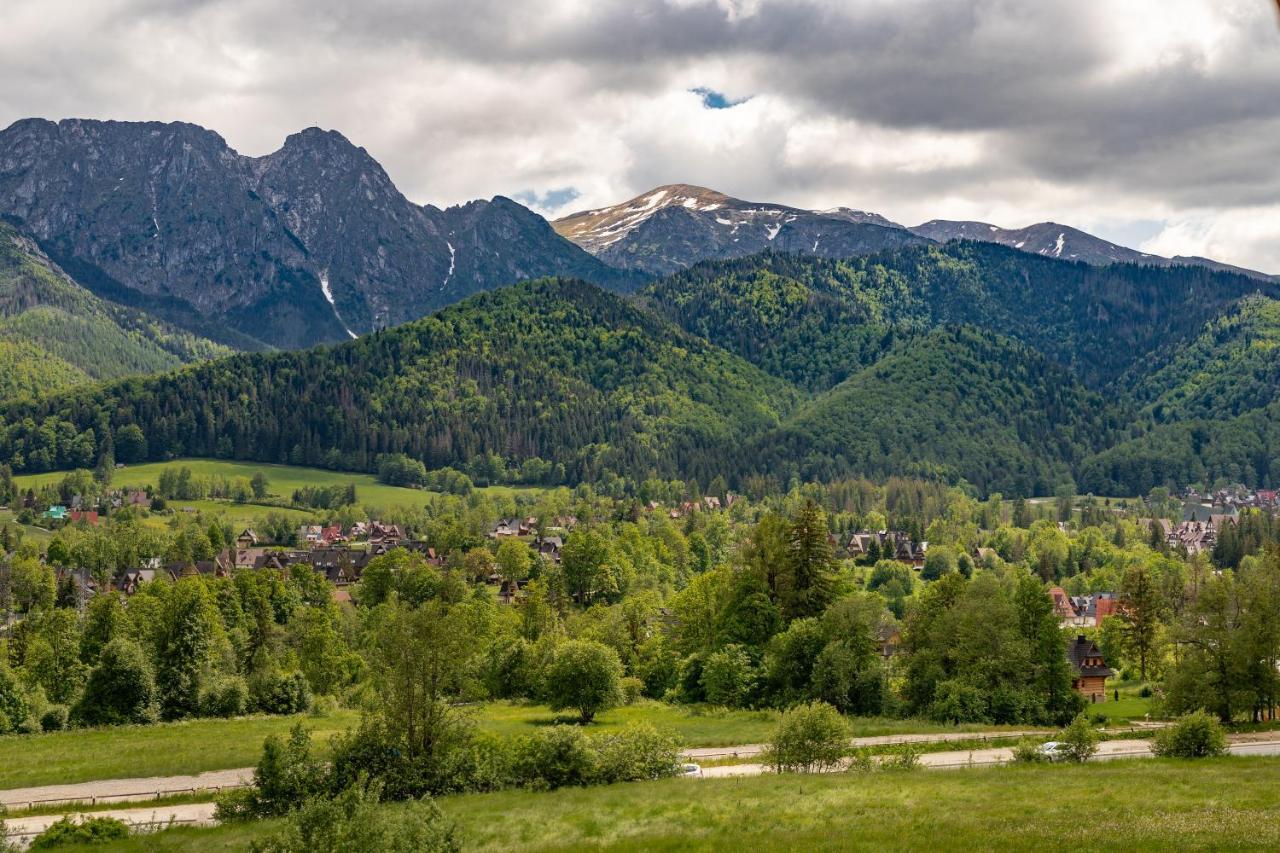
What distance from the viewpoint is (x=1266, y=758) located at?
159ft

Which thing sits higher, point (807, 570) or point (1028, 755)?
point (807, 570)

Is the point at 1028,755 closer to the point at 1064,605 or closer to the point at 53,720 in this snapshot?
the point at 53,720

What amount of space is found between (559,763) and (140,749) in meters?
26.7

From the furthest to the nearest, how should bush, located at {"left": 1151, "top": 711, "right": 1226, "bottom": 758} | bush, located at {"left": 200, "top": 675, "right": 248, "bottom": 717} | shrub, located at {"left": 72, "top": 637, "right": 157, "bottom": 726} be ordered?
bush, located at {"left": 200, "top": 675, "right": 248, "bottom": 717}
shrub, located at {"left": 72, "top": 637, "right": 157, "bottom": 726}
bush, located at {"left": 1151, "top": 711, "right": 1226, "bottom": 758}

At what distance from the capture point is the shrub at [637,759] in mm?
51844

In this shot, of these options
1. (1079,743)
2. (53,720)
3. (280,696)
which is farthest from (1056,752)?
(53,720)

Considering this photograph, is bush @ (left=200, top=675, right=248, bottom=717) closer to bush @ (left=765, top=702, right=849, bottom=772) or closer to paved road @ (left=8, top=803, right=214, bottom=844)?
paved road @ (left=8, top=803, right=214, bottom=844)

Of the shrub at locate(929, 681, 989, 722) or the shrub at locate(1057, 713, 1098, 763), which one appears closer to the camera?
the shrub at locate(1057, 713, 1098, 763)

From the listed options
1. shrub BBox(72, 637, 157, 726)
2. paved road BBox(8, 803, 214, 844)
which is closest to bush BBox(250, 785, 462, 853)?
paved road BBox(8, 803, 214, 844)

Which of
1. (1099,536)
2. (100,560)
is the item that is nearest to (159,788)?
(100,560)

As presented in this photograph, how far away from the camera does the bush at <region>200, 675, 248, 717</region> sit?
79125 mm

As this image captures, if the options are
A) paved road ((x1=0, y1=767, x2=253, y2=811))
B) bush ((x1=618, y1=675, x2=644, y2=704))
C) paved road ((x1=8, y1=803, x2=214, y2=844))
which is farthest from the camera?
bush ((x1=618, y1=675, x2=644, y2=704))

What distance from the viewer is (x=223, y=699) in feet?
260

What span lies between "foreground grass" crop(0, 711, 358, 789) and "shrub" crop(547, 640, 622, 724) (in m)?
13.4
